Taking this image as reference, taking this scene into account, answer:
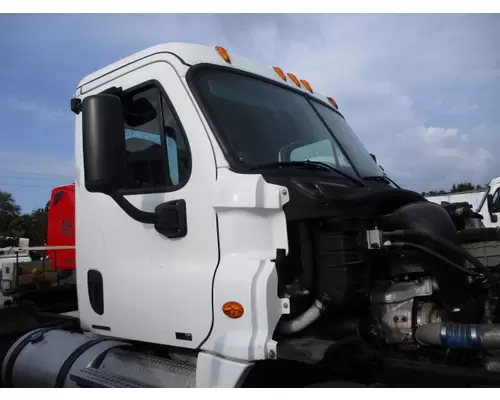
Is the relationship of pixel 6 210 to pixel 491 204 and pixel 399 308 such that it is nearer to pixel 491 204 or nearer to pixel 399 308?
pixel 491 204

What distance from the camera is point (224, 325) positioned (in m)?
2.42

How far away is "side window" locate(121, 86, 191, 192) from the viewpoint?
2.78m

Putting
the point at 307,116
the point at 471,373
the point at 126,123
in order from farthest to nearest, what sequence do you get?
the point at 307,116 < the point at 126,123 < the point at 471,373

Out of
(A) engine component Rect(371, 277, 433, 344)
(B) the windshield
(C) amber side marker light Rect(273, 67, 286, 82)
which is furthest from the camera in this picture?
(C) amber side marker light Rect(273, 67, 286, 82)

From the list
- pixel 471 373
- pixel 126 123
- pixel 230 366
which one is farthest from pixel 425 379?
pixel 126 123

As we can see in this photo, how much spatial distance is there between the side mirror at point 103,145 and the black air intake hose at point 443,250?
4.84 feet

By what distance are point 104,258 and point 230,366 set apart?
117 cm

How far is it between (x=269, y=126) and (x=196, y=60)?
576 mm

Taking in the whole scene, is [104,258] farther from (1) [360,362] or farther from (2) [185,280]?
(1) [360,362]

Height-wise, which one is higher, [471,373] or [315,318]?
[315,318]

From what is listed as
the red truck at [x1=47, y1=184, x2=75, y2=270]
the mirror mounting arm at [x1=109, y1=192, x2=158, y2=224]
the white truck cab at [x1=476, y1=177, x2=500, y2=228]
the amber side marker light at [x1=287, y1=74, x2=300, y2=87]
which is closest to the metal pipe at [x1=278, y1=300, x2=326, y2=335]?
the mirror mounting arm at [x1=109, y1=192, x2=158, y2=224]

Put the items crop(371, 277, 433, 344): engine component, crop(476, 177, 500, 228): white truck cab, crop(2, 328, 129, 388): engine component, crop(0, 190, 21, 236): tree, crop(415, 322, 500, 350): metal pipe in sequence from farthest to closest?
crop(0, 190, 21, 236): tree < crop(476, 177, 500, 228): white truck cab < crop(2, 328, 129, 388): engine component < crop(371, 277, 433, 344): engine component < crop(415, 322, 500, 350): metal pipe

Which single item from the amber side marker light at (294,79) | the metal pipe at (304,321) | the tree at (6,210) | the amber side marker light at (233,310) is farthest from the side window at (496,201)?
the tree at (6,210)

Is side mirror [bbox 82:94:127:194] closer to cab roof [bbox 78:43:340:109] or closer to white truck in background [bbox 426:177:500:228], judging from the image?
cab roof [bbox 78:43:340:109]
